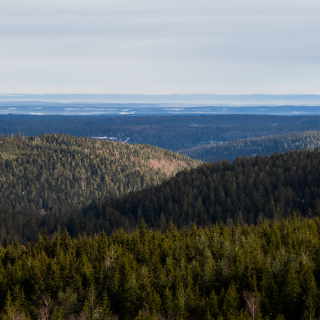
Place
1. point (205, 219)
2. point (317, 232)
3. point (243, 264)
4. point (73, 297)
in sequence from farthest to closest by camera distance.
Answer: point (205, 219), point (317, 232), point (243, 264), point (73, 297)

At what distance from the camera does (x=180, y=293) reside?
260ft

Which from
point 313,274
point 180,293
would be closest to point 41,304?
point 180,293

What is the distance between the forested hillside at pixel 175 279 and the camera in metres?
79.3

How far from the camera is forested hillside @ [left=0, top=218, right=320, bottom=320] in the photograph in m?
79.3

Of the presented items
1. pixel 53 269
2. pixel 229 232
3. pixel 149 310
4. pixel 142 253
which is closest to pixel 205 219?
pixel 229 232

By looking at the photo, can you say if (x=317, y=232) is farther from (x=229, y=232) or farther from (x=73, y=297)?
(x=73, y=297)

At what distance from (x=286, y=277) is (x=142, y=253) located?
29.9 meters

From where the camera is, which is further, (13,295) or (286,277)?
(13,295)

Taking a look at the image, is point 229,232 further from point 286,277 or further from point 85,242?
point 286,277

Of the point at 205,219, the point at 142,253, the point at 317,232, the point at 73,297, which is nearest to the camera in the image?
the point at 73,297

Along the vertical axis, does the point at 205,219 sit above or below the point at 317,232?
below

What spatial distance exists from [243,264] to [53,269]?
91.7 feet

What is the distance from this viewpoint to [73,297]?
281 ft

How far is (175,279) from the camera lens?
9031 cm
